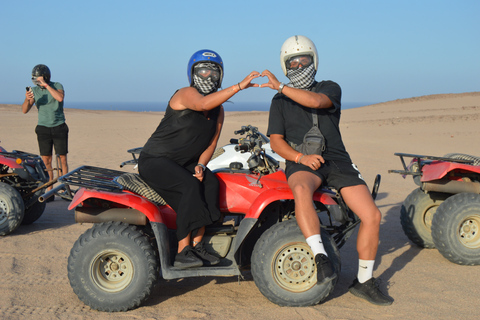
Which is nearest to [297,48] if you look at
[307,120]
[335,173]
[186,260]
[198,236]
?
[307,120]

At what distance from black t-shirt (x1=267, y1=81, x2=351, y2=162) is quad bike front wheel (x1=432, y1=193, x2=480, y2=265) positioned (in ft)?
5.03

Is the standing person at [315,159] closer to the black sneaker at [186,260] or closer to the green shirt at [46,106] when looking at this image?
the black sneaker at [186,260]

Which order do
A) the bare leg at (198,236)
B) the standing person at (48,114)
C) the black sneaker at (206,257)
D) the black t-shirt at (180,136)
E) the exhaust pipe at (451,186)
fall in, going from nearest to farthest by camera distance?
the black sneaker at (206,257) < the bare leg at (198,236) < the black t-shirt at (180,136) < the exhaust pipe at (451,186) < the standing person at (48,114)

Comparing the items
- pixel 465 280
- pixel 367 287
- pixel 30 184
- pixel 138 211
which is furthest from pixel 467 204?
pixel 30 184

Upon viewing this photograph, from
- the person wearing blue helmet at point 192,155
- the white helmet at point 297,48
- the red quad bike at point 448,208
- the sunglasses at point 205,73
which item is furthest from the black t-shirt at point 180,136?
the red quad bike at point 448,208

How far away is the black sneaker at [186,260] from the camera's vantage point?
456 centimetres

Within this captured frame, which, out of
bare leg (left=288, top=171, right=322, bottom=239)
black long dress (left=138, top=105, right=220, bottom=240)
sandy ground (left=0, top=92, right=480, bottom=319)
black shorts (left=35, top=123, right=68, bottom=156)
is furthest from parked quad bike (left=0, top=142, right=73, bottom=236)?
bare leg (left=288, top=171, right=322, bottom=239)

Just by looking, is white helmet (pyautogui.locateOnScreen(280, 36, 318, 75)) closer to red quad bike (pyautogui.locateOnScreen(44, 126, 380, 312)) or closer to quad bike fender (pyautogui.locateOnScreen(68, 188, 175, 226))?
red quad bike (pyautogui.locateOnScreen(44, 126, 380, 312))

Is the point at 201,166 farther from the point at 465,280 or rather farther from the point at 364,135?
the point at 364,135

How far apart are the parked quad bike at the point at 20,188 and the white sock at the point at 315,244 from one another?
3.57 meters

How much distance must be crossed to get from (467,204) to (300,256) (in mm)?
2253

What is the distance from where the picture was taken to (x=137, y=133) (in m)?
26.0

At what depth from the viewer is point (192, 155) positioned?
4.99 meters

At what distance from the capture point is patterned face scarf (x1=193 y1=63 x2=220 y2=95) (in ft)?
15.9
